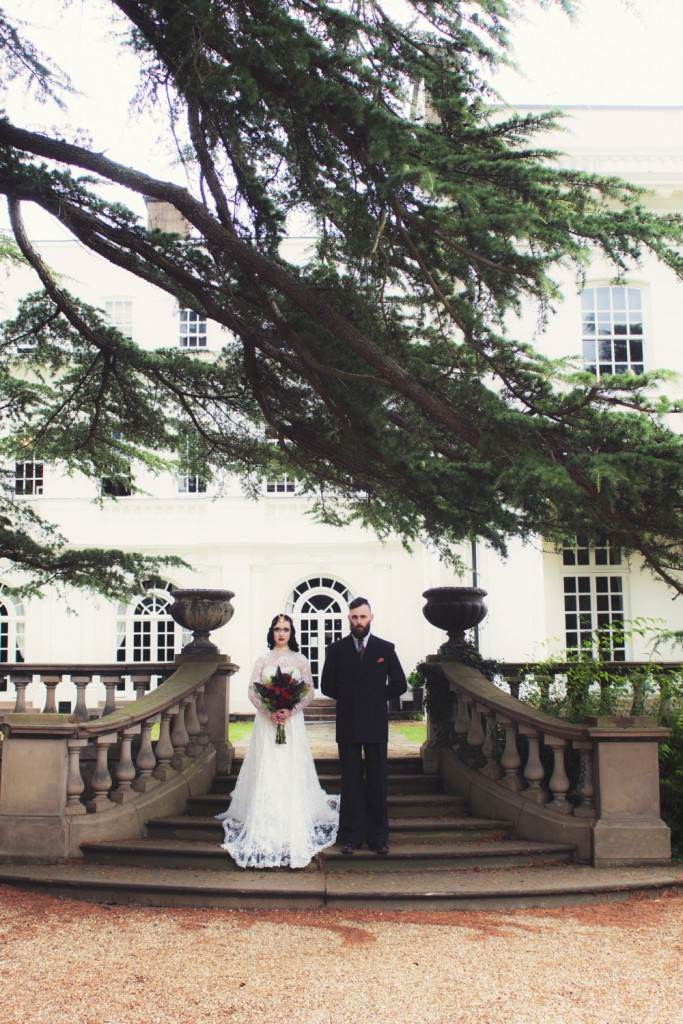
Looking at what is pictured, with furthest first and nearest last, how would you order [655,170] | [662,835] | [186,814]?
[655,170], [186,814], [662,835]

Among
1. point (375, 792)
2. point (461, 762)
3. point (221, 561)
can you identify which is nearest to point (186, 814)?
point (375, 792)

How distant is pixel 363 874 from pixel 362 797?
0.58m

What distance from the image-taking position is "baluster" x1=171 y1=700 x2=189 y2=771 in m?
8.23

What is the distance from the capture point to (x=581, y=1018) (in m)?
4.34

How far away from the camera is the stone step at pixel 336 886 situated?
619 centimetres

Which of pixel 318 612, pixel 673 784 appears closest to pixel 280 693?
pixel 673 784

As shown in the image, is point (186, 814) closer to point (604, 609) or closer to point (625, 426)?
point (625, 426)

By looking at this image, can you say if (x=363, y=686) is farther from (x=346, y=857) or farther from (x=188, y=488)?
(x=188, y=488)

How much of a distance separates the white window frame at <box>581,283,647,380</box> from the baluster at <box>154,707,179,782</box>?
1796 cm

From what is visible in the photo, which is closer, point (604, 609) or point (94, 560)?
point (94, 560)

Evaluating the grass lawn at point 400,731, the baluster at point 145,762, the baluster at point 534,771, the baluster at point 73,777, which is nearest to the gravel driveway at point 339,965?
the baluster at point 73,777

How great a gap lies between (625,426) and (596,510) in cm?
53

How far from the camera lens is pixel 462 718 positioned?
28.2 ft

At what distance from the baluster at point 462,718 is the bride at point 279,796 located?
4.53ft
